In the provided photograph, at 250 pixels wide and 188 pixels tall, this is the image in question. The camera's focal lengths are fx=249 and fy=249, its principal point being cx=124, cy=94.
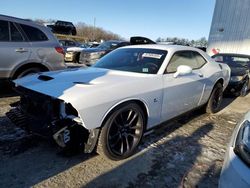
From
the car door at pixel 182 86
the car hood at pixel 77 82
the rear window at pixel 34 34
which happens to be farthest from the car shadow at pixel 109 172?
the rear window at pixel 34 34

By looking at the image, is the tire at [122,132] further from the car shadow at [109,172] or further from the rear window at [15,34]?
the rear window at [15,34]

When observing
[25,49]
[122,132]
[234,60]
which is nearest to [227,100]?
[234,60]

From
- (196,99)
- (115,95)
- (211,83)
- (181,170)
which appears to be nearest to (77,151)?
(115,95)

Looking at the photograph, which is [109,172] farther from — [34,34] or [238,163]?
[34,34]

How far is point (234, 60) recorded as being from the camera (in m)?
8.01

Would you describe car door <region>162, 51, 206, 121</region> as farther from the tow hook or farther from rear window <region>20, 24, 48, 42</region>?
rear window <region>20, 24, 48, 42</region>

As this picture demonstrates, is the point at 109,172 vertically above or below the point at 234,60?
below

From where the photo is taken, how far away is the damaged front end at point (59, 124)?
265 cm

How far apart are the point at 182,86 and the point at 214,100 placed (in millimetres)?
1844

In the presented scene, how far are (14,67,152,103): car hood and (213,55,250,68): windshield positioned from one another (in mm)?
5432

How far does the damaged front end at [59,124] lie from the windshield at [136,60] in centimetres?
130

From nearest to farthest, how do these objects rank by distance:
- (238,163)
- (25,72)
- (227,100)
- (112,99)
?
(238,163)
(112,99)
(25,72)
(227,100)

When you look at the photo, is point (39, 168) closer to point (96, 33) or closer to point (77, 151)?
point (77, 151)

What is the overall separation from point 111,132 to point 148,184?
2.35 ft
